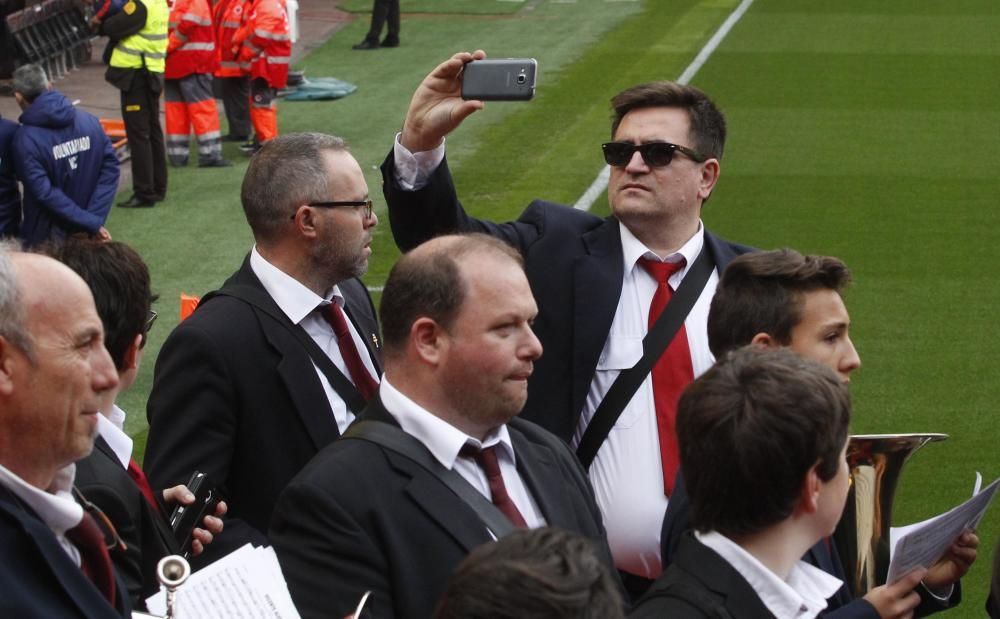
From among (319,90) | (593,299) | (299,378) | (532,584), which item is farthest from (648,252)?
(319,90)

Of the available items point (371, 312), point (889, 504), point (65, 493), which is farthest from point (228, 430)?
point (889, 504)

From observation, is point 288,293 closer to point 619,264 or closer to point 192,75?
point 619,264

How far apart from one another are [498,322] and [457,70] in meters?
1.35

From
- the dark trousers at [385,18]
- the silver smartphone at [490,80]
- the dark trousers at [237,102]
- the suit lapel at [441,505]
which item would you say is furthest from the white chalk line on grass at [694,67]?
the suit lapel at [441,505]

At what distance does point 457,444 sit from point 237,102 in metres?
14.9

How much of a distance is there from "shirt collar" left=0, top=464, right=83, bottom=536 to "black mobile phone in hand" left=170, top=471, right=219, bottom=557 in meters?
1.31

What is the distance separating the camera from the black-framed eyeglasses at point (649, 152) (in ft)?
18.1

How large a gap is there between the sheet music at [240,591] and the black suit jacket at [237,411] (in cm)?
124

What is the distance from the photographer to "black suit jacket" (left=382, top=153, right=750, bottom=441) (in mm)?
5316

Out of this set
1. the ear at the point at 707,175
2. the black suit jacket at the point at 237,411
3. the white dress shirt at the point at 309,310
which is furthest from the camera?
the ear at the point at 707,175

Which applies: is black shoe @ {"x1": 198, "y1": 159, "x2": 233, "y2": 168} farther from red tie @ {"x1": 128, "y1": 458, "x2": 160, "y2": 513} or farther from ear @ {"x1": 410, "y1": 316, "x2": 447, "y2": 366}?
ear @ {"x1": 410, "y1": 316, "x2": 447, "y2": 366}

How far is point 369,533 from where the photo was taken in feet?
12.4

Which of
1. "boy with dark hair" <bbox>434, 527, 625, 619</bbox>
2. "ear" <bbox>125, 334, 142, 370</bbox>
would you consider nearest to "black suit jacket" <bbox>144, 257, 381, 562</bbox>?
"ear" <bbox>125, 334, 142, 370</bbox>

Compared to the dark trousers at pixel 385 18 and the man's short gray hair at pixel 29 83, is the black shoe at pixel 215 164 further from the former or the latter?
the dark trousers at pixel 385 18
